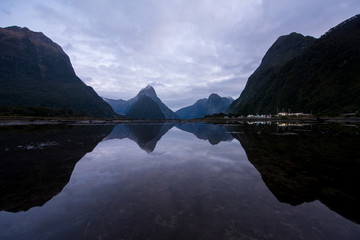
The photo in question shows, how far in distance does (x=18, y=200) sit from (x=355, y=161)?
21.5m

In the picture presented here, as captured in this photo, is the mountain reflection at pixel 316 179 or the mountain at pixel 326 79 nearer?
the mountain reflection at pixel 316 179

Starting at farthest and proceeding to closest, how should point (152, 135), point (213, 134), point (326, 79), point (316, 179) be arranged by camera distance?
point (326, 79) → point (213, 134) → point (152, 135) → point (316, 179)

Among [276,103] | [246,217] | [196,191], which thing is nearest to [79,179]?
[196,191]

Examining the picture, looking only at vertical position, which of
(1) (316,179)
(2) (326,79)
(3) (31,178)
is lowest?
(3) (31,178)

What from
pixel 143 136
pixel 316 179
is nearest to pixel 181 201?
pixel 316 179

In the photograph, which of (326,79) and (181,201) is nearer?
(181,201)

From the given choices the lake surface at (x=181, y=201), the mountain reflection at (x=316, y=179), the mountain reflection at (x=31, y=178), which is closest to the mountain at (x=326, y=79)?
the mountain reflection at (x=316, y=179)

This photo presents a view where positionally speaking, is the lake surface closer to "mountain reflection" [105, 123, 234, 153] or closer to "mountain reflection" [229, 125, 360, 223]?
"mountain reflection" [229, 125, 360, 223]

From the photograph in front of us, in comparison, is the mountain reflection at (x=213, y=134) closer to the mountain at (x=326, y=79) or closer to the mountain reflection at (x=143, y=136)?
the mountain reflection at (x=143, y=136)

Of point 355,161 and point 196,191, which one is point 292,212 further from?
point 355,161

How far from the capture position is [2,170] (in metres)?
11.4

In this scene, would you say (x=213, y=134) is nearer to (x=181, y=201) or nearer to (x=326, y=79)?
(x=181, y=201)

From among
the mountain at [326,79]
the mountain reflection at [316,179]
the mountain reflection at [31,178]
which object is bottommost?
the mountain reflection at [31,178]

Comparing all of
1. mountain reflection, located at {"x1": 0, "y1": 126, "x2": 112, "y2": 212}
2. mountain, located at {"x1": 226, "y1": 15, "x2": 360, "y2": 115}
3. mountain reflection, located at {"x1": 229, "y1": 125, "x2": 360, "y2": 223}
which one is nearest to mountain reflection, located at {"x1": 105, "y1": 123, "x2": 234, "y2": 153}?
mountain reflection, located at {"x1": 0, "y1": 126, "x2": 112, "y2": 212}
